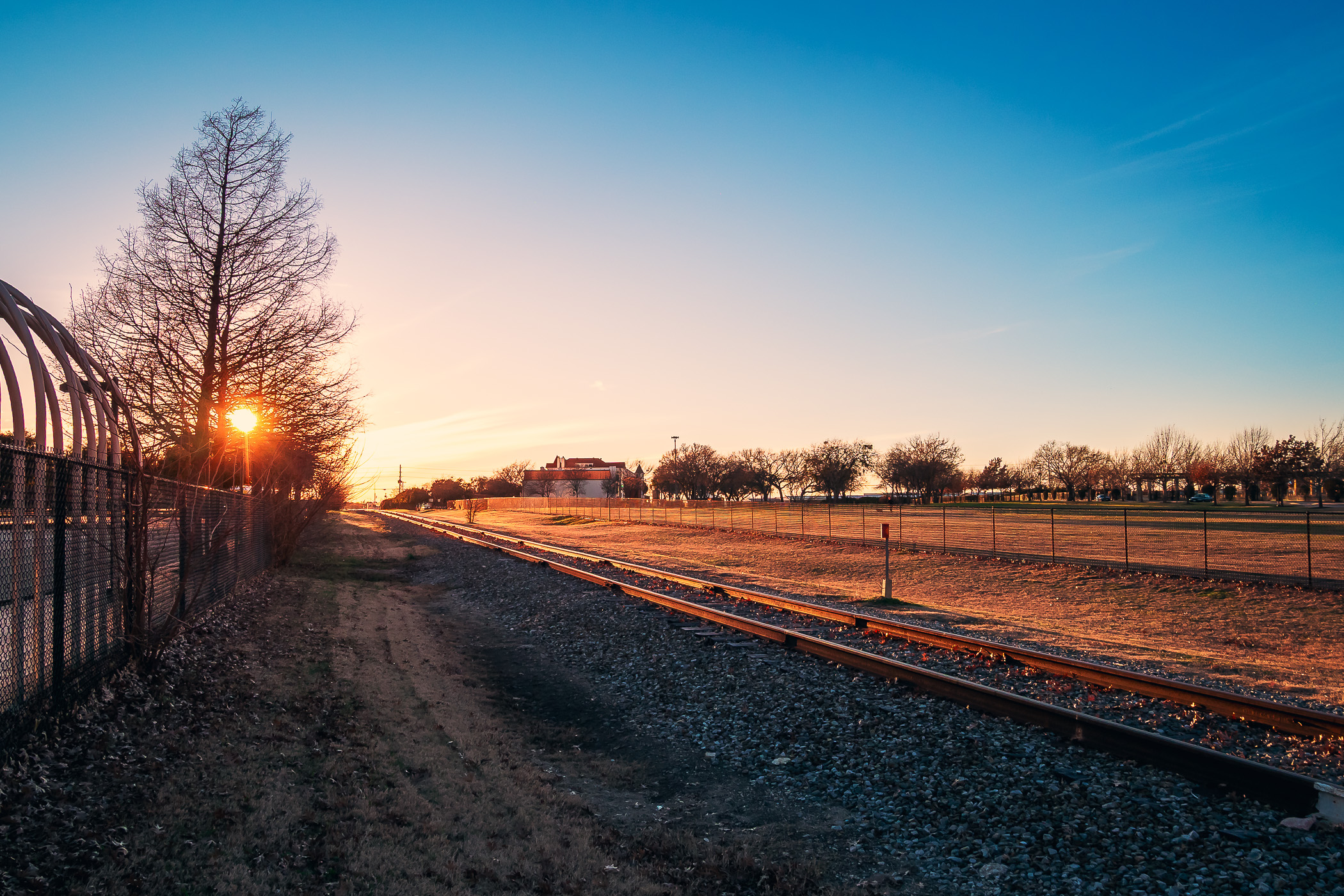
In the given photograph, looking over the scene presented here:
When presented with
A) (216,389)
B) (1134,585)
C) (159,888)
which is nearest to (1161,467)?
(1134,585)

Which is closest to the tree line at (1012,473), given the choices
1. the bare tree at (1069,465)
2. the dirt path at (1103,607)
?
the bare tree at (1069,465)

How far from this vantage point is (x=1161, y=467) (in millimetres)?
93062

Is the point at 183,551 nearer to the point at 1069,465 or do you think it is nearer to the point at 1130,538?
the point at 1130,538

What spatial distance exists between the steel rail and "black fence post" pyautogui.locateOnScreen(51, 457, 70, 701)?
10023 millimetres

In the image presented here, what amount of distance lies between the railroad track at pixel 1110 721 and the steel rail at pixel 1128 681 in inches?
0.4

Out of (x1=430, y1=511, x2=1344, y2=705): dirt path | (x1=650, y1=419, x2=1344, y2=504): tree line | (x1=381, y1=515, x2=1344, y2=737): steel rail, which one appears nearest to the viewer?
(x1=381, y1=515, x2=1344, y2=737): steel rail

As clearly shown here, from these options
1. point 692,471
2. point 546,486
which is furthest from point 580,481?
point 692,471

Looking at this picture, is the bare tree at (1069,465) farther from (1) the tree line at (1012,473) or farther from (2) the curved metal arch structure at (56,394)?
(2) the curved metal arch structure at (56,394)

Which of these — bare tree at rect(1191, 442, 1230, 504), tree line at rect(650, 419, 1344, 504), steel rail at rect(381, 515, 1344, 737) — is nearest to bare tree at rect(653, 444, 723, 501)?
tree line at rect(650, 419, 1344, 504)

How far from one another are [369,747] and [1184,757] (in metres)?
6.77

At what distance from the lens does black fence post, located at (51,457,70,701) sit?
6.42m

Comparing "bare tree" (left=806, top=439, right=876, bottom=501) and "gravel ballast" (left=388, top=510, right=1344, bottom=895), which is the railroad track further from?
"bare tree" (left=806, top=439, right=876, bottom=501)

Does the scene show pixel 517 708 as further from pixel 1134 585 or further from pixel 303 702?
pixel 1134 585

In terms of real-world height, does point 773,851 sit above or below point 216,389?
below
